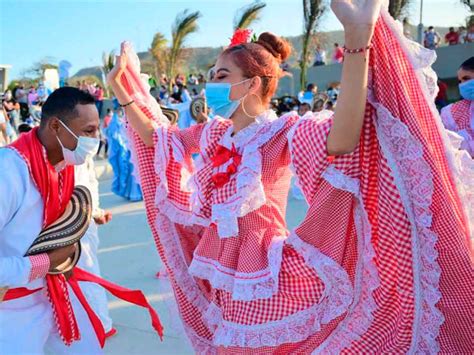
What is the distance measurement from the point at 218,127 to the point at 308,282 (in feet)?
2.74

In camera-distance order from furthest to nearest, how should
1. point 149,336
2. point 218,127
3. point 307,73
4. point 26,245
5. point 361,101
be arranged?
1. point 307,73
2. point 149,336
3. point 218,127
4. point 26,245
5. point 361,101

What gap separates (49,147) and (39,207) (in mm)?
265

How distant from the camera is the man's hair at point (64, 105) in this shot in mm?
2145

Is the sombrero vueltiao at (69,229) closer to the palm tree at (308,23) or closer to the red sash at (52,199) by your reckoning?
the red sash at (52,199)

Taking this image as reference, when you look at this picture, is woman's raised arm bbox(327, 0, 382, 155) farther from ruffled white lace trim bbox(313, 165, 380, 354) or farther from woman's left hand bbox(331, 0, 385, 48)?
ruffled white lace trim bbox(313, 165, 380, 354)

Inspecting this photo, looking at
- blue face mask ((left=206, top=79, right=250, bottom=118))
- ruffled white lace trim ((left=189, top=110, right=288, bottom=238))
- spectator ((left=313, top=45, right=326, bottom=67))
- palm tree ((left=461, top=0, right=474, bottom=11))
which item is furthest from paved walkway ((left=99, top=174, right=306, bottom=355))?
spectator ((left=313, top=45, right=326, bottom=67))

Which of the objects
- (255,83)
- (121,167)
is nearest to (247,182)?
(255,83)

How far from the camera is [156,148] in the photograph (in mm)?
2379

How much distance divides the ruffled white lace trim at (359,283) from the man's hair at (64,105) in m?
1.13

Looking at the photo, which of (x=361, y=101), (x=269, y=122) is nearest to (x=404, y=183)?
(x=361, y=101)

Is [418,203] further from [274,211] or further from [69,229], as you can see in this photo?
[69,229]

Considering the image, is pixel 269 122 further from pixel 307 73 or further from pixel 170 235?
pixel 307 73

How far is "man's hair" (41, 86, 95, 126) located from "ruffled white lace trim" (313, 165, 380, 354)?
1.13m

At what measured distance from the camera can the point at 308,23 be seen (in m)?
16.9
